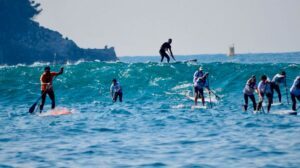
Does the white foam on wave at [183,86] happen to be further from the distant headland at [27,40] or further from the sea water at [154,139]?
the distant headland at [27,40]

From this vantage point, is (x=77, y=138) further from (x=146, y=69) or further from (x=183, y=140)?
(x=146, y=69)

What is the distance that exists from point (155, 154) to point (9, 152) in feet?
10.0

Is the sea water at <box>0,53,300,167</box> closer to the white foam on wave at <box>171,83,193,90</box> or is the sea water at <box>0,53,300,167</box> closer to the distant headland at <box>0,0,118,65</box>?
the white foam on wave at <box>171,83,193,90</box>

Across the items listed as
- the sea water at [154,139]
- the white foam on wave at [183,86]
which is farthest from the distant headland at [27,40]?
the sea water at [154,139]

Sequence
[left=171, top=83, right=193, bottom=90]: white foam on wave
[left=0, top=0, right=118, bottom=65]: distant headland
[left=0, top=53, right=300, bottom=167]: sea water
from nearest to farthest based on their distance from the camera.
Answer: [left=0, top=53, right=300, bottom=167]: sea water → [left=171, top=83, right=193, bottom=90]: white foam on wave → [left=0, top=0, right=118, bottom=65]: distant headland

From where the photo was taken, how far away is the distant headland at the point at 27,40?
106000 mm

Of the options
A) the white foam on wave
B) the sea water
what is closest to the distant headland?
the white foam on wave

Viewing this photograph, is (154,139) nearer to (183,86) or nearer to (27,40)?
(183,86)

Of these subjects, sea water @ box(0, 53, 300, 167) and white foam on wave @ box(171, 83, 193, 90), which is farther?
white foam on wave @ box(171, 83, 193, 90)

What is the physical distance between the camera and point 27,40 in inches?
4358

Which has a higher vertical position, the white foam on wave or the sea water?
the sea water

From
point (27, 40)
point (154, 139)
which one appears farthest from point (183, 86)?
point (27, 40)

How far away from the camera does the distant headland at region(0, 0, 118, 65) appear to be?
4173 inches

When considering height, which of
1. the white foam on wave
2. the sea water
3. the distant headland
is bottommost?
the white foam on wave
